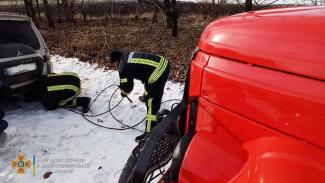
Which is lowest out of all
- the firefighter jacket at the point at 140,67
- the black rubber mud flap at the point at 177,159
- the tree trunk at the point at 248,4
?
the black rubber mud flap at the point at 177,159

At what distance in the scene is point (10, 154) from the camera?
3873 mm

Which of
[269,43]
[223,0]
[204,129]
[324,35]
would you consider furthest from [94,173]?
[223,0]

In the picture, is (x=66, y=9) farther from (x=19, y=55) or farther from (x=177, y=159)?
(x=177, y=159)

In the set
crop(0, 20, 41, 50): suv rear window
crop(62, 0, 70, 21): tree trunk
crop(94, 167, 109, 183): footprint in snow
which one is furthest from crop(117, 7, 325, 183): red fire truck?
crop(62, 0, 70, 21): tree trunk

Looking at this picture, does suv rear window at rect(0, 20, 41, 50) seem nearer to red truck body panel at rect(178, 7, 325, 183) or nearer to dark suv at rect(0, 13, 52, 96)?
dark suv at rect(0, 13, 52, 96)

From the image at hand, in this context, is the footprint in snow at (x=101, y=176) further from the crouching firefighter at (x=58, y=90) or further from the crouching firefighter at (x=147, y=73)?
the crouching firefighter at (x=58, y=90)

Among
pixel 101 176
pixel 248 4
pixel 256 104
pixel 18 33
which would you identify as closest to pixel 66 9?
pixel 248 4

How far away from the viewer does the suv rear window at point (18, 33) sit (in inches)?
190

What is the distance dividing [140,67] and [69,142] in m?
1.52

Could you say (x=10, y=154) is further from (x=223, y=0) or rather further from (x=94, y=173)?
(x=223, y=0)

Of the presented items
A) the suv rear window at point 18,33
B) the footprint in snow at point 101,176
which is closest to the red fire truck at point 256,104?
the footprint in snow at point 101,176

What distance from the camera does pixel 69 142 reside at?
4180mm

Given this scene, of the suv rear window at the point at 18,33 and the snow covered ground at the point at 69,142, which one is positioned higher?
the suv rear window at the point at 18,33

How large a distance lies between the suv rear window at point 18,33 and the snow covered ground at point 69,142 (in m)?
1.18
